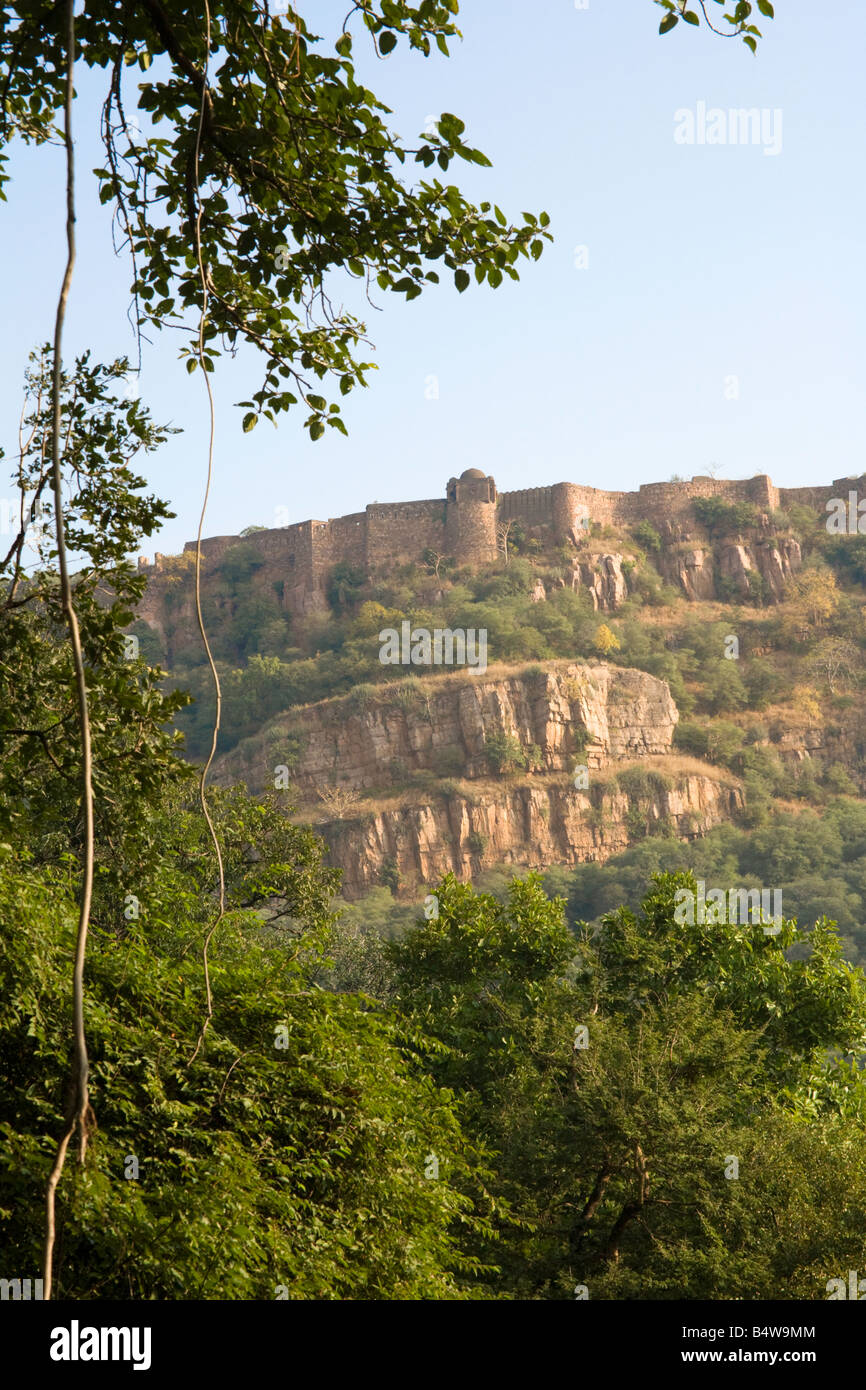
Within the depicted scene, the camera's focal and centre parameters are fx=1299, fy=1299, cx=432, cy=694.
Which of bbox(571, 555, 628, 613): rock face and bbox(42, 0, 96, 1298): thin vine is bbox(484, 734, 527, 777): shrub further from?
bbox(42, 0, 96, 1298): thin vine

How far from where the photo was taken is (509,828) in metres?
59.8

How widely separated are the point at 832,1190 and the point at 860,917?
42.6 metres

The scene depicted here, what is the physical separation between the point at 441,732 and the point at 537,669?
5637 millimetres

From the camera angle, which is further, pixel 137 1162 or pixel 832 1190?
pixel 832 1190

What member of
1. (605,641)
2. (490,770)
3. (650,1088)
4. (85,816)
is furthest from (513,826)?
(85,816)

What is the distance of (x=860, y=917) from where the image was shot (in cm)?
5056

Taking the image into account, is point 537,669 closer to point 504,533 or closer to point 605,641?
point 605,641

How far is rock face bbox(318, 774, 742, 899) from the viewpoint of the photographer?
57.4 meters

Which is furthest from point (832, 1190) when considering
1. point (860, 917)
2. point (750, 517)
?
point (750, 517)

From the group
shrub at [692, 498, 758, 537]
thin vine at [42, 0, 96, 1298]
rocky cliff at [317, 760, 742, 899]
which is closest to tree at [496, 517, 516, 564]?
shrub at [692, 498, 758, 537]

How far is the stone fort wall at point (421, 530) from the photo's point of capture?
71.8 meters

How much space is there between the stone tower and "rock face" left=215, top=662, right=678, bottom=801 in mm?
10109

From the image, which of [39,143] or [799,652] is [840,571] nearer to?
[799,652]

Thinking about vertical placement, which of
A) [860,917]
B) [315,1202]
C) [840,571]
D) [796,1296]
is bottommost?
[860,917]
